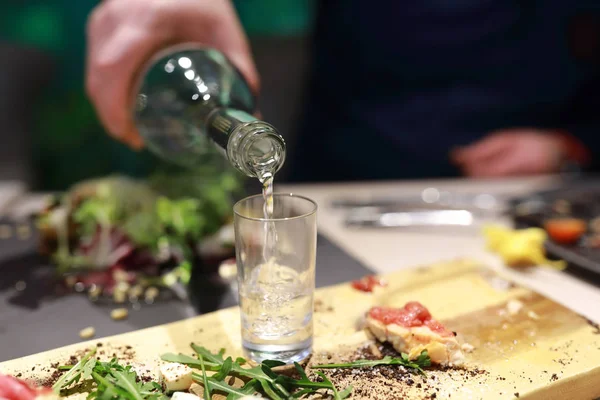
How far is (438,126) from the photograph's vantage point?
2.54 metres

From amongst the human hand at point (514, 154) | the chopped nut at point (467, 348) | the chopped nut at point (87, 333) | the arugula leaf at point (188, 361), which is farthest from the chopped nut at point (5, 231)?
the human hand at point (514, 154)

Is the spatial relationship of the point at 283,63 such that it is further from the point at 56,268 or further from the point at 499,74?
the point at 56,268

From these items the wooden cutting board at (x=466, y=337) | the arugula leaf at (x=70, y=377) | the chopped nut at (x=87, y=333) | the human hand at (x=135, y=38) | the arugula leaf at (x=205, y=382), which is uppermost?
the human hand at (x=135, y=38)

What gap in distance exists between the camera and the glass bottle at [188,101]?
4.40 feet

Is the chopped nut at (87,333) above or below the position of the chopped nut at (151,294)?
above

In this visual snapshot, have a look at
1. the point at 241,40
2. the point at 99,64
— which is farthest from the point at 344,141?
the point at 99,64

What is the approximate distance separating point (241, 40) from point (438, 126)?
1185mm

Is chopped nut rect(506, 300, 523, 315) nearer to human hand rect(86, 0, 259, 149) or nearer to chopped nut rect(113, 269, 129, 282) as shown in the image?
human hand rect(86, 0, 259, 149)

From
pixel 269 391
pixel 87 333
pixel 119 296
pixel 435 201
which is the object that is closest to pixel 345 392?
pixel 269 391

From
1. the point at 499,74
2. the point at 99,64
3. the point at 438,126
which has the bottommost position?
the point at 438,126

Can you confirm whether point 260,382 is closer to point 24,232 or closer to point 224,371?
point 224,371

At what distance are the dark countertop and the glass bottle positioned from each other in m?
0.37

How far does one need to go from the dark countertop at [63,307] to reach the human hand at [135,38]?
0.47 meters

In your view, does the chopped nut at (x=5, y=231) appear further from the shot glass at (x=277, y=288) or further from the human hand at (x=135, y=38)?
the shot glass at (x=277, y=288)
